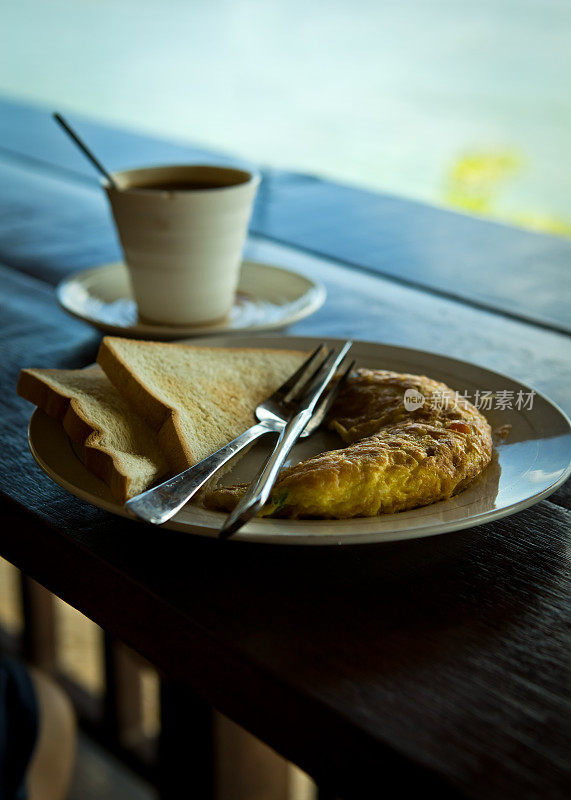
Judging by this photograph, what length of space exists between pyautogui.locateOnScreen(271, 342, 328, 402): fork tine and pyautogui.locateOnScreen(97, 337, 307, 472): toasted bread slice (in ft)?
0.06

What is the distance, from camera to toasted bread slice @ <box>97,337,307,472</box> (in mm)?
597

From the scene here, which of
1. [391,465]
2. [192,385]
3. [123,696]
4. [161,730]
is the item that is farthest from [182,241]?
[123,696]

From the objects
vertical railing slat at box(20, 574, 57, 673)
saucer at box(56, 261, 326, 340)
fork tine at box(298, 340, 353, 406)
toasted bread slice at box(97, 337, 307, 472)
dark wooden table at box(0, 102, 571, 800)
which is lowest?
vertical railing slat at box(20, 574, 57, 673)

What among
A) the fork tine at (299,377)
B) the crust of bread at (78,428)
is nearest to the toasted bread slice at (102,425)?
the crust of bread at (78,428)

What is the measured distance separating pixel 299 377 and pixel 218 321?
1.00ft

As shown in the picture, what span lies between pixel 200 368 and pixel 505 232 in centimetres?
102

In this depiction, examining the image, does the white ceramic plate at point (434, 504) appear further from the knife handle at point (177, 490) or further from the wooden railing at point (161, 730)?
the wooden railing at point (161, 730)

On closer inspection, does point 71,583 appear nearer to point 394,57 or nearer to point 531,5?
point 531,5

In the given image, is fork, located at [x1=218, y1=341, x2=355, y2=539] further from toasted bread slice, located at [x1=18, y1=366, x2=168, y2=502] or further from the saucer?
the saucer

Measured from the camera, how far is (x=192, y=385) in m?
0.70

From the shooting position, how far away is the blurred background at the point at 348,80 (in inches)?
289

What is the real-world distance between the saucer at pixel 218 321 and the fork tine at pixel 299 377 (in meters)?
0.17

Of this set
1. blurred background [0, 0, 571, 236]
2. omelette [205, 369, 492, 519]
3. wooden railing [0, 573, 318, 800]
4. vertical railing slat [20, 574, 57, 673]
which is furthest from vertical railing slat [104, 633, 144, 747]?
blurred background [0, 0, 571, 236]

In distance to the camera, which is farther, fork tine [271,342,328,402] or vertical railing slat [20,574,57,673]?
vertical railing slat [20,574,57,673]
